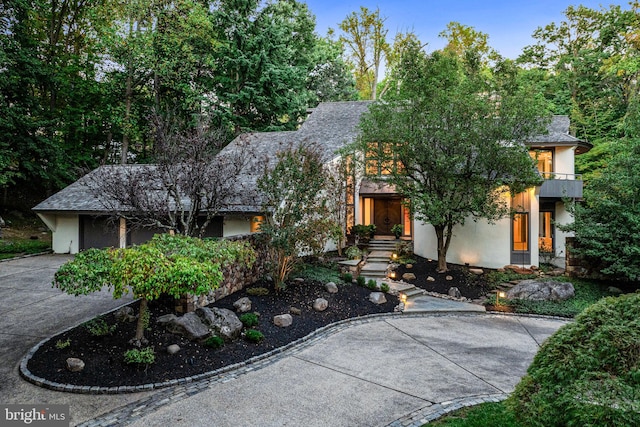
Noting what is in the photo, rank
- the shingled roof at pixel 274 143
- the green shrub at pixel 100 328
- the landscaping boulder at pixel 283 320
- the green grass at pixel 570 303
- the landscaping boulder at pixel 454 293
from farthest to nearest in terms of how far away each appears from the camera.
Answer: the shingled roof at pixel 274 143 → the landscaping boulder at pixel 454 293 → the green grass at pixel 570 303 → the landscaping boulder at pixel 283 320 → the green shrub at pixel 100 328

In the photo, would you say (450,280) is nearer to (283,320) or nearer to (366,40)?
(283,320)

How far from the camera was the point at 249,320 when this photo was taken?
25.6 ft

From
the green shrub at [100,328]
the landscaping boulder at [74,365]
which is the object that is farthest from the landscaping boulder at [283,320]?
the landscaping boulder at [74,365]

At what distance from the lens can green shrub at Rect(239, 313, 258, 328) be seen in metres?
7.79

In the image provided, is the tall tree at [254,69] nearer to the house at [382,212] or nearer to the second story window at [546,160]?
the house at [382,212]

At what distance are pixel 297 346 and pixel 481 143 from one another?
896cm

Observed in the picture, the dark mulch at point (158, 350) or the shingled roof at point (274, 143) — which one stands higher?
the shingled roof at point (274, 143)

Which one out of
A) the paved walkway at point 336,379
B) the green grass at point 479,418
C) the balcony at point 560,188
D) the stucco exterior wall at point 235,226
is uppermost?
the balcony at point 560,188

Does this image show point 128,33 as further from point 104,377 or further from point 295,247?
point 104,377

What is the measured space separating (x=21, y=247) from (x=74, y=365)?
1332cm

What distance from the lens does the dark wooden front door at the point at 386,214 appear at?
20203mm

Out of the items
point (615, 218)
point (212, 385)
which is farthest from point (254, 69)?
point (212, 385)

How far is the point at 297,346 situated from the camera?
746cm

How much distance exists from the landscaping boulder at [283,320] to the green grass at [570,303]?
6.61 meters
